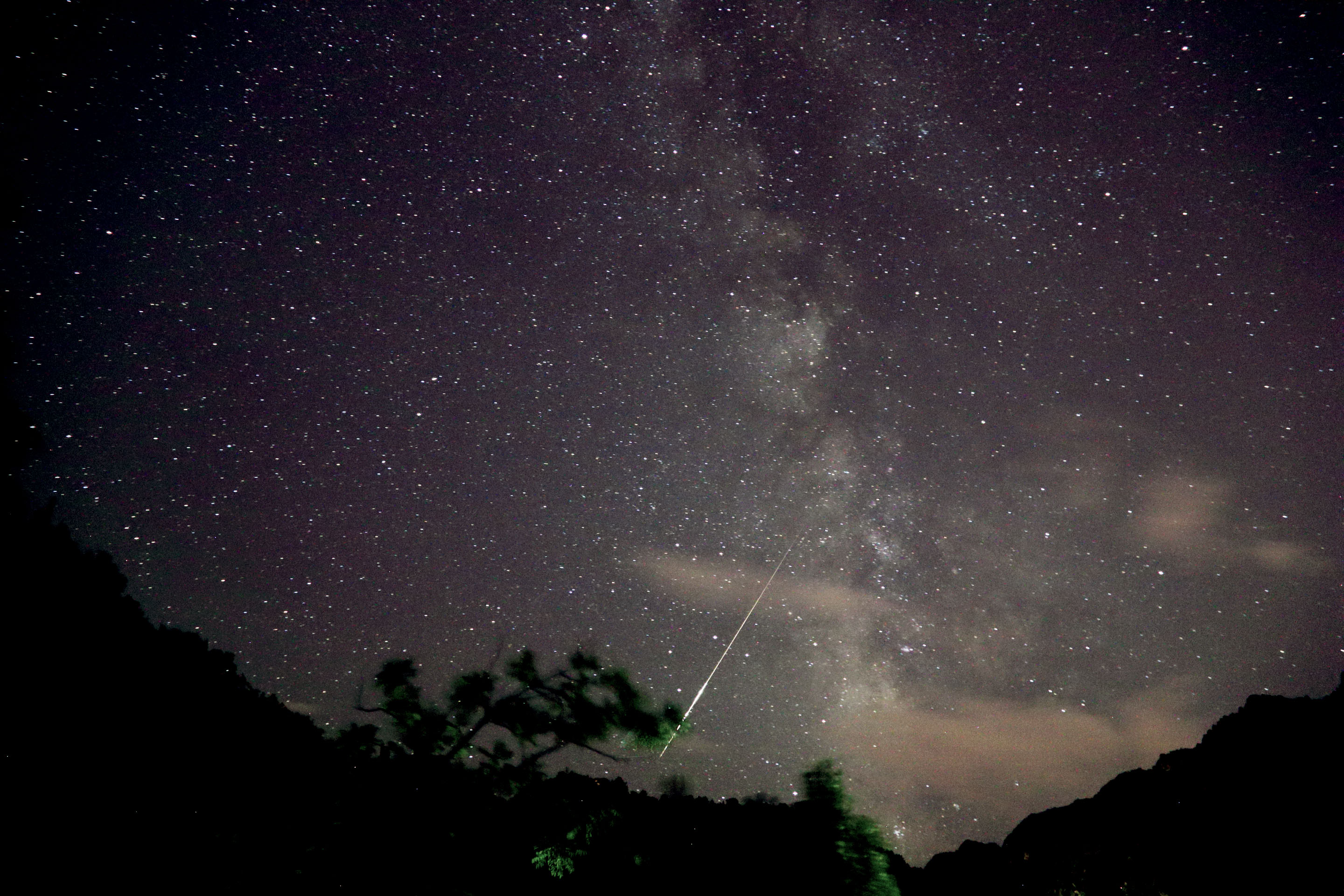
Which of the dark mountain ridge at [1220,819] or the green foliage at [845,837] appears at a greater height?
the dark mountain ridge at [1220,819]

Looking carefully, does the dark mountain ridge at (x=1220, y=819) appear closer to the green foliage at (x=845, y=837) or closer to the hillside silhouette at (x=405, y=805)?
the hillside silhouette at (x=405, y=805)

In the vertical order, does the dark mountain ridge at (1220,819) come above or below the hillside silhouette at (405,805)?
above

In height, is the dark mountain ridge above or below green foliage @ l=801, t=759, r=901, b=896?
above

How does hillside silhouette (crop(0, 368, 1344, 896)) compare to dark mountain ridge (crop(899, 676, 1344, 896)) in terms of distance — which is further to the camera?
dark mountain ridge (crop(899, 676, 1344, 896))

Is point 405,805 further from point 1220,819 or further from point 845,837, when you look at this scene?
point 1220,819

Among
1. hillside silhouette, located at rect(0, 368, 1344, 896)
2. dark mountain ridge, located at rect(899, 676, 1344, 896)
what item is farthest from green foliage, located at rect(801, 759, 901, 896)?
dark mountain ridge, located at rect(899, 676, 1344, 896)

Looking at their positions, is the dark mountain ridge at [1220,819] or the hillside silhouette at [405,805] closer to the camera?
the hillside silhouette at [405,805]

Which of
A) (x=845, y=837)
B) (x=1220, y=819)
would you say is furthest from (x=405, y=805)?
(x=1220, y=819)

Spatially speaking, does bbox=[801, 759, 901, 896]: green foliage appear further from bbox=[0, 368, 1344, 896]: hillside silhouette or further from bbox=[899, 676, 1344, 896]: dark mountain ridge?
bbox=[899, 676, 1344, 896]: dark mountain ridge

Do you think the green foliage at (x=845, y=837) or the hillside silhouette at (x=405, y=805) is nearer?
the hillside silhouette at (x=405, y=805)

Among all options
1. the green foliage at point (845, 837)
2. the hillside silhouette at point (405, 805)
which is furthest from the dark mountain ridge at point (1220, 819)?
the green foliage at point (845, 837)

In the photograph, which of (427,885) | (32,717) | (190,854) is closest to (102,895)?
(190,854)

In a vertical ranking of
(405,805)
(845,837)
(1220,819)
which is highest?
(1220,819)

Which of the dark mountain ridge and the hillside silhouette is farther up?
the dark mountain ridge
